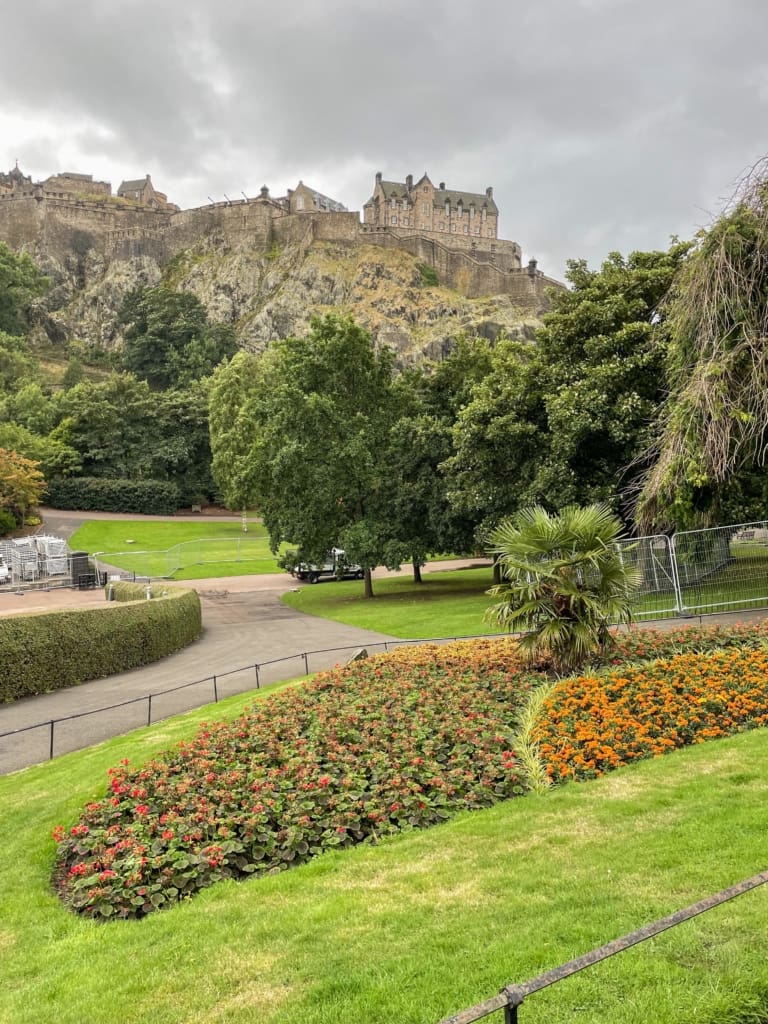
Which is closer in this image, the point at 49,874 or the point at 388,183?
the point at 49,874

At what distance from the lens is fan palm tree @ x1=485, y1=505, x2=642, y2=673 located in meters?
10.0

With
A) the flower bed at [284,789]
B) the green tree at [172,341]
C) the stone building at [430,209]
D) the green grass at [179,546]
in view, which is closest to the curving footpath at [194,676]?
the flower bed at [284,789]

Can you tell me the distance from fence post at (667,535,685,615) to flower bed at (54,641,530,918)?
23.6 feet

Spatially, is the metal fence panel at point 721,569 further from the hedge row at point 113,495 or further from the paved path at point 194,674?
the hedge row at point 113,495

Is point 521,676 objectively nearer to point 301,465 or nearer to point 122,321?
point 301,465

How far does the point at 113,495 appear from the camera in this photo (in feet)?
201

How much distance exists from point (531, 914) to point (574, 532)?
6.66 metres

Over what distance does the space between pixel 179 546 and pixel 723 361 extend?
35.7 meters

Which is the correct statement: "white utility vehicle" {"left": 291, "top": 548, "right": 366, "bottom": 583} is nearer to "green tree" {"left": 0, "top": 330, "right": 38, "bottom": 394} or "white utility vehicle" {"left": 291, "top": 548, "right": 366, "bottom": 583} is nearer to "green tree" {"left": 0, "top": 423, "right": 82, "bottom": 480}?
"green tree" {"left": 0, "top": 423, "right": 82, "bottom": 480}

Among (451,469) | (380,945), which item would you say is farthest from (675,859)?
(451,469)

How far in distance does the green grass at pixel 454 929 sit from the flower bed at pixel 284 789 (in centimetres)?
34

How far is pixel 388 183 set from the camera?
11694cm

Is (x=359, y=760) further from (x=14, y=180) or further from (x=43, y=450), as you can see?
(x=14, y=180)

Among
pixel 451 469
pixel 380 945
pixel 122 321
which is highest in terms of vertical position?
pixel 122 321
